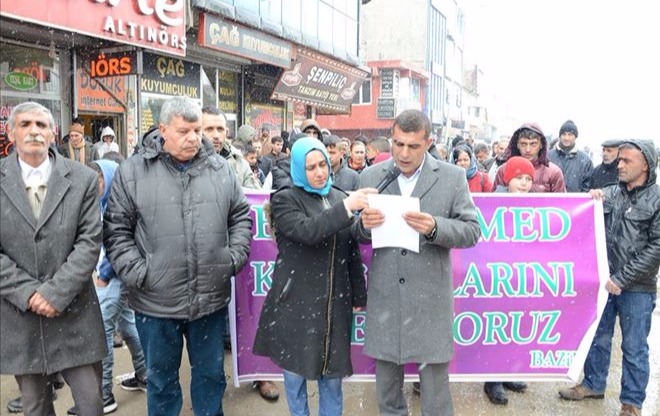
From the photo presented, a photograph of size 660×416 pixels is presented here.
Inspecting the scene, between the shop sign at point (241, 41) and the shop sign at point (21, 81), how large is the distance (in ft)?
9.57

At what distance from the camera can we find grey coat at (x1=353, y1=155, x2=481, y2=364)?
2795 millimetres

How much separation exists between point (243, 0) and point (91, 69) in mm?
3812

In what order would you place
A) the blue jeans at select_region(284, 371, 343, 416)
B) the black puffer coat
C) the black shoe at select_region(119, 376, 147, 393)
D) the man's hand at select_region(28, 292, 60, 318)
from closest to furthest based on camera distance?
the man's hand at select_region(28, 292, 60, 318) < the black puffer coat < the blue jeans at select_region(284, 371, 343, 416) < the black shoe at select_region(119, 376, 147, 393)

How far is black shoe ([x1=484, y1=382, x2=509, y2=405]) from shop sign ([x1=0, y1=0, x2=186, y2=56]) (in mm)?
6493

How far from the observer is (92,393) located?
2846 millimetres

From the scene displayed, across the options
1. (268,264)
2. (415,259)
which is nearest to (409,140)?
(415,259)

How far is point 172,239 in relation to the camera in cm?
289

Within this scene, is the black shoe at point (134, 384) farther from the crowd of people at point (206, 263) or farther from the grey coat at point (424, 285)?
the grey coat at point (424, 285)

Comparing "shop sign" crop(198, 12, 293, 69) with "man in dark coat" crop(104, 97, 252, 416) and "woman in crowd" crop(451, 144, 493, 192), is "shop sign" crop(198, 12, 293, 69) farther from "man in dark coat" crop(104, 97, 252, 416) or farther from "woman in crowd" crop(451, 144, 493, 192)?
"man in dark coat" crop(104, 97, 252, 416)

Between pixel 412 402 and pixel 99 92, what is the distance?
820 cm

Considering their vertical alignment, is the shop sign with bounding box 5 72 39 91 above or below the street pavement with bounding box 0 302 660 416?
above

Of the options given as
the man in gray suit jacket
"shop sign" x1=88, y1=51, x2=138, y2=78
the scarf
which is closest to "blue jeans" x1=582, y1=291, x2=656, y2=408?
the man in gray suit jacket

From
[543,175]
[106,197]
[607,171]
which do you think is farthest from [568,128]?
[106,197]

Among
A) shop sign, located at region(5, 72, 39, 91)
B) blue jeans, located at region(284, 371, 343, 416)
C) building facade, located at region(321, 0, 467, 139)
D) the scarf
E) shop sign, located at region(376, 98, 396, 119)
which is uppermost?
building facade, located at region(321, 0, 467, 139)
